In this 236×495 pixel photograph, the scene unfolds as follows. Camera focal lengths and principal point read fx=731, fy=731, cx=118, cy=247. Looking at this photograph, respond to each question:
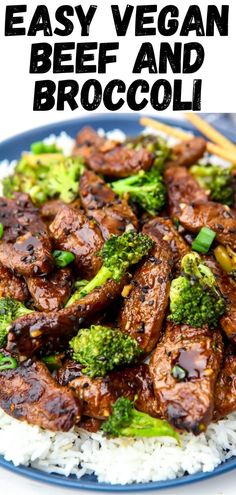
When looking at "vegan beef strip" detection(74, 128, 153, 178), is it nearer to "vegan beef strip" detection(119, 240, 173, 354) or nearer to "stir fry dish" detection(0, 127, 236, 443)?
"stir fry dish" detection(0, 127, 236, 443)

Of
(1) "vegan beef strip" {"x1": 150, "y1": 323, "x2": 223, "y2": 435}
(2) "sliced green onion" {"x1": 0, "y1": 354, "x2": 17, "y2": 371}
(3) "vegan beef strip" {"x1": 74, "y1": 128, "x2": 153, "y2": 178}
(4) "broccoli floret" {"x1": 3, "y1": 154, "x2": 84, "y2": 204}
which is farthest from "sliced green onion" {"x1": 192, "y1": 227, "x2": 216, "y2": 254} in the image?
(2) "sliced green onion" {"x1": 0, "y1": 354, "x2": 17, "y2": 371}

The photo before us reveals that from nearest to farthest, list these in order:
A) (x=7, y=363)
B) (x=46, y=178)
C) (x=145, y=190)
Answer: (x=7, y=363)
(x=145, y=190)
(x=46, y=178)

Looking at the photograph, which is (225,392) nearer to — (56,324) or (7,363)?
(56,324)

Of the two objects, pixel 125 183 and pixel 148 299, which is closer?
pixel 148 299

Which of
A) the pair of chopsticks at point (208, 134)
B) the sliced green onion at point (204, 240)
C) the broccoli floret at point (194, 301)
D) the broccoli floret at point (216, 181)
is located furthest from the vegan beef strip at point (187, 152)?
the broccoli floret at point (194, 301)

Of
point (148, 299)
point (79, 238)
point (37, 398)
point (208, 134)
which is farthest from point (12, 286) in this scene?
point (208, 134)

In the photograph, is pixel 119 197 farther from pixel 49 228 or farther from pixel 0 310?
pixel 0 310
